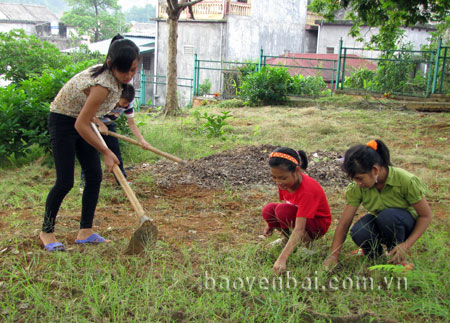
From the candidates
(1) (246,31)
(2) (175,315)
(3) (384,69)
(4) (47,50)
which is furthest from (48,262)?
(1) (246,31)

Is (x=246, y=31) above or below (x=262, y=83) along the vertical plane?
above

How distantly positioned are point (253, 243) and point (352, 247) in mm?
694

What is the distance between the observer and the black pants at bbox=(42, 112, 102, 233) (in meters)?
2.94

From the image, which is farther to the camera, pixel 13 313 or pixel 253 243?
pixel 253 243

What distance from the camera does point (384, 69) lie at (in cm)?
1219

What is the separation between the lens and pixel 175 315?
A: 222 centimetres

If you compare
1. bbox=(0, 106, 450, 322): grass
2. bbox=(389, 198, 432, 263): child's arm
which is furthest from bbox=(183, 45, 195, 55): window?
bbox=(389, 198, 432, 263): child's arm

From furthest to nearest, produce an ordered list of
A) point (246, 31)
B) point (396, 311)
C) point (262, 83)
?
point (246, 31) < point (262, 83) < point (396, 311)

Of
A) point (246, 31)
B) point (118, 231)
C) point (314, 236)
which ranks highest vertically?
point (246, 31)

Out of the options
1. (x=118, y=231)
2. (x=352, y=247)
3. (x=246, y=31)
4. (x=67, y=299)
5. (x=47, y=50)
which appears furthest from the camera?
(x=246, y=31)

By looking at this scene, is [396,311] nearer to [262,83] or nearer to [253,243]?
[253,243]

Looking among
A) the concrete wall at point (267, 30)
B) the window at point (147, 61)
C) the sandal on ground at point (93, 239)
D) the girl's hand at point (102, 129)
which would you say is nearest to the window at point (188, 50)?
the concrete wall at point (267, 30)

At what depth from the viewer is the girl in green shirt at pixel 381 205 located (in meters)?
2.53

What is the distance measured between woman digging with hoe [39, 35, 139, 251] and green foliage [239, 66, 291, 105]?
9.16 meters
